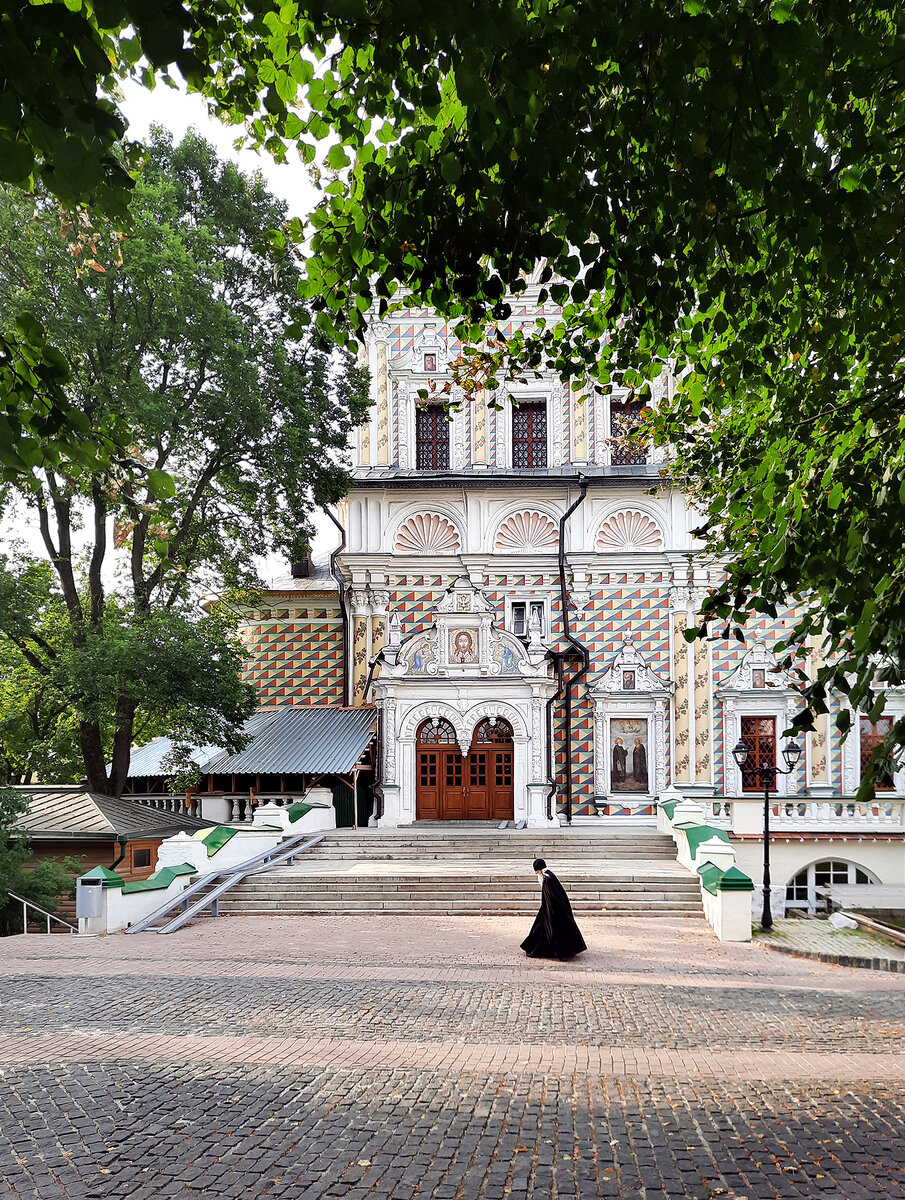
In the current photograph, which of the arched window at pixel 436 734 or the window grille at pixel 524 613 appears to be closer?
the arched window at pixel 436 734

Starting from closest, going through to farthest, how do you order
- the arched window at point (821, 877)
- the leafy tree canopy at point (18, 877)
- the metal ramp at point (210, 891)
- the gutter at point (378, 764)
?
the metal ramp at point (210, 891), the leafy tree canopy at point (18, 877), the arched window at point (821, 877), the gutter at point (378, 764)

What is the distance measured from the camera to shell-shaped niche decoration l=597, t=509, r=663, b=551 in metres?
28.2

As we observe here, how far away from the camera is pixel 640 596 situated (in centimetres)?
2784

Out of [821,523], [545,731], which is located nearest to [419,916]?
[545,731]

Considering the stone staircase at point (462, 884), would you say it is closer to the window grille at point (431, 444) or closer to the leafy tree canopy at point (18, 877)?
the leafy tree canopy at point (18, 877)

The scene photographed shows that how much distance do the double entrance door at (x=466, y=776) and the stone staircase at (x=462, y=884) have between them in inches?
185

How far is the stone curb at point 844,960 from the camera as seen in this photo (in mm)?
12984

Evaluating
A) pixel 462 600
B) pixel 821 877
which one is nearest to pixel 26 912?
pixel 462 600

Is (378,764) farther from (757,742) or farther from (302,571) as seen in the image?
(757,742)

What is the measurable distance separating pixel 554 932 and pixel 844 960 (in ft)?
13.2

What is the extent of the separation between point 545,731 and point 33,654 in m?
12.4

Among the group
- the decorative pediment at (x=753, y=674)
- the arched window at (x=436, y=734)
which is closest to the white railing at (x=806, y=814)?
the decorative pediment at (x=753, y=674)

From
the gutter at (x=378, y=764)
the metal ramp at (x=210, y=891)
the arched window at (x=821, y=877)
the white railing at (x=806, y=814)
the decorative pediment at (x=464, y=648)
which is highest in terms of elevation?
the decorative pediment at (x=464, y=648)

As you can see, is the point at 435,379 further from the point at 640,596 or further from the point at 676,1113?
the point at 676,1113
